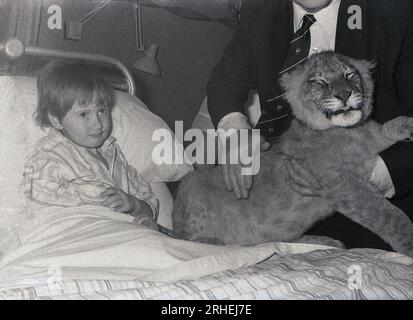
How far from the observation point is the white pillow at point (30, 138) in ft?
3.54

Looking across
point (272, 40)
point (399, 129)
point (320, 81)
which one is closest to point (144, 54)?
point (272, 40)

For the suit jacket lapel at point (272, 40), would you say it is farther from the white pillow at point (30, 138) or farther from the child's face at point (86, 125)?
the child's face at point (86, 125)

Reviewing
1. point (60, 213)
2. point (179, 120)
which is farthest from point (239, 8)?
point (60, 213)

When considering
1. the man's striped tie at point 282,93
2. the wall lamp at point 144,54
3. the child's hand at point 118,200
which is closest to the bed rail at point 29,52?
the wall lamp at point 144,54

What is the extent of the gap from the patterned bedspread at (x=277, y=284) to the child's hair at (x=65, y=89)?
0.41 meters

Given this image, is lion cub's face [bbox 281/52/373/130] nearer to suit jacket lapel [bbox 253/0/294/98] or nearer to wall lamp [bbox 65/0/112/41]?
suit jacket lapel [bbox 253/0/294/98]

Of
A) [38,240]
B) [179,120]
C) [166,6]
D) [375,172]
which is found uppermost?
[166,6]

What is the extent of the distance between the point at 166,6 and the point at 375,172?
2.07 feet

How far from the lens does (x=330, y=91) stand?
115 centimetres

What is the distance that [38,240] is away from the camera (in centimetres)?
95

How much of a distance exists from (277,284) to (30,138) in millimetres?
627

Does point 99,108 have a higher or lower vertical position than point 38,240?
higher

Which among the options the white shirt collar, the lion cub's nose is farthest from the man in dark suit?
the lion cub's nose

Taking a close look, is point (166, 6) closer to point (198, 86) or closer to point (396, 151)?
point (198, 86)
